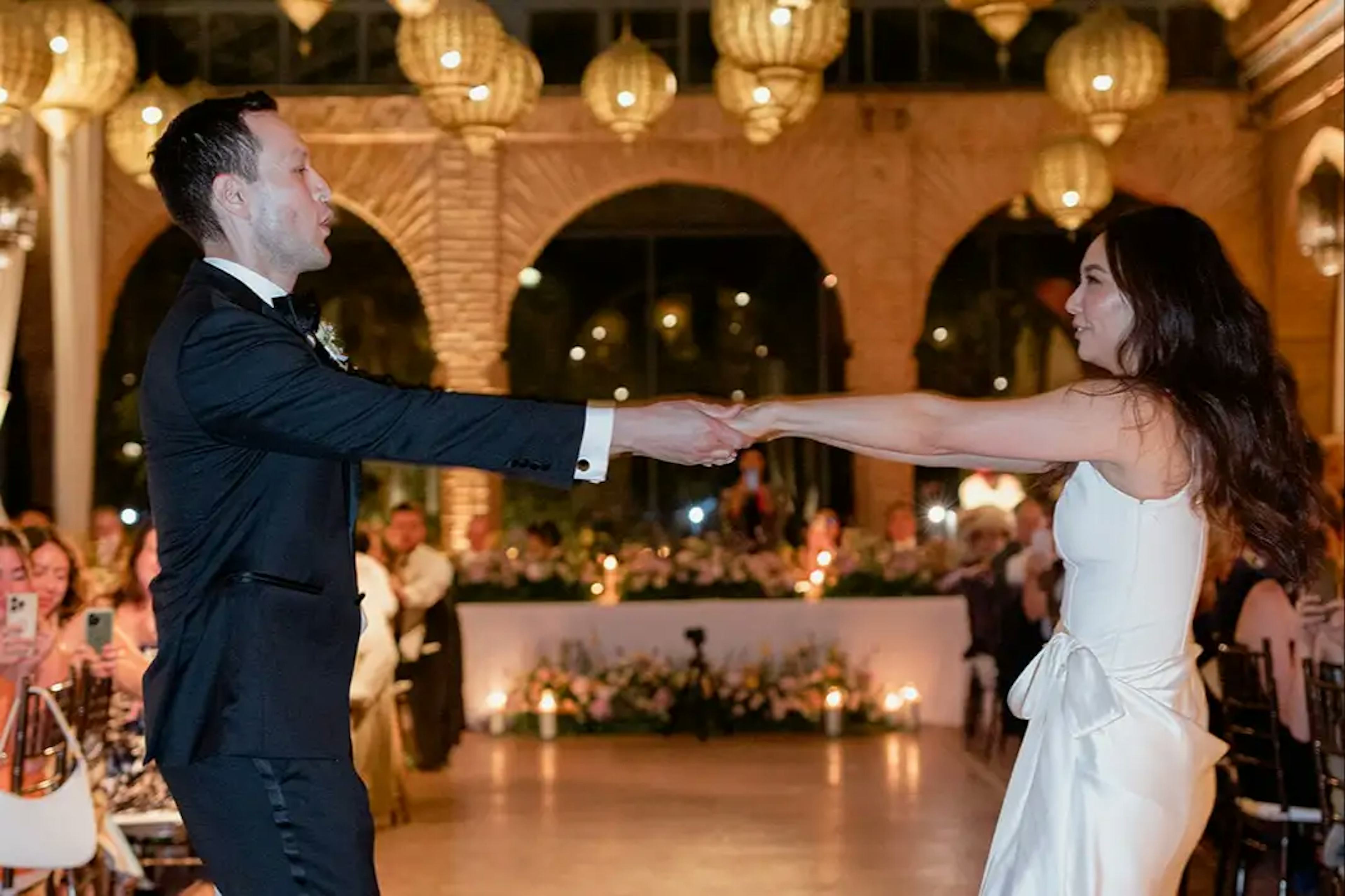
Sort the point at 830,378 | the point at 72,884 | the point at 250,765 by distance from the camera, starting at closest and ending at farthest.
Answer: the point at 250,765, the point at 72,884, the point at 830,378

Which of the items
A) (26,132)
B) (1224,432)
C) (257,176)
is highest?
(26,132)

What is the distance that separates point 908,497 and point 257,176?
1379 cm

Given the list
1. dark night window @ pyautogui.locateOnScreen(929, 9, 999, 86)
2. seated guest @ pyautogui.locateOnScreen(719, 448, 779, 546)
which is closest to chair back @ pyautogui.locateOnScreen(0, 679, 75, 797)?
seated guest @ pyautogui.locateOnScreen(719, 448, 779, 546)

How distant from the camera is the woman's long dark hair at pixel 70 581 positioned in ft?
19.0

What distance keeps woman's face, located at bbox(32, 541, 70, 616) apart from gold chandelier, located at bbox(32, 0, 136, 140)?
2.48 m

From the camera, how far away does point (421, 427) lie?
251 cm

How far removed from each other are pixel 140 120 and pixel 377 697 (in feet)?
9.79

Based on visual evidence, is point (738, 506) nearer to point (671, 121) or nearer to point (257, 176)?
point (671, 121)

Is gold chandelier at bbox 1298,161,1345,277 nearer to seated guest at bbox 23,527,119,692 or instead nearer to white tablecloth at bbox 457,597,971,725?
white tablecloth at bbox 457,597,971,725

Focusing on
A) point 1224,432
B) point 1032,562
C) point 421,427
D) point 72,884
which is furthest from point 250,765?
point 1032,562

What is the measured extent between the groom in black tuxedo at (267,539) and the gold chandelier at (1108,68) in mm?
6551

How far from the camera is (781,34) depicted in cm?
731

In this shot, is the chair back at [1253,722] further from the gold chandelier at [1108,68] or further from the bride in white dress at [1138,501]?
the gold chandelier at [1108,68]

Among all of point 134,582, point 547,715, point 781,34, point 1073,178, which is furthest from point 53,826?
point 1073,178
